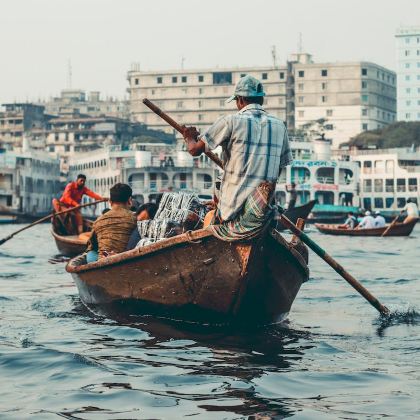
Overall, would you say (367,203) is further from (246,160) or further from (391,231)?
(246,160)

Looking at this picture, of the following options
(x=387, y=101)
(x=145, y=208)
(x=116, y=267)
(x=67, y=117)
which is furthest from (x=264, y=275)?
(x=387, y=101)

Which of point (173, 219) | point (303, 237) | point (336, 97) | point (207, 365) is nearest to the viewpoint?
point (207, 365)

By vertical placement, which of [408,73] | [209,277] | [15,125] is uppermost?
[408,73]

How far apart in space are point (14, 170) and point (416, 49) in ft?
219

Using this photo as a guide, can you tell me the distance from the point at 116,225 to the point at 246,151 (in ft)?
8.66

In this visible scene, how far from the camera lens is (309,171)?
70938 mm

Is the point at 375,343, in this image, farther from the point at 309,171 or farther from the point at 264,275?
the point at 309,171

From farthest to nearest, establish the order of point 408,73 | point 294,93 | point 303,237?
point 408,73 < point 294,93 < point 303,237

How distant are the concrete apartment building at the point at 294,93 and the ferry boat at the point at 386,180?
31.6m

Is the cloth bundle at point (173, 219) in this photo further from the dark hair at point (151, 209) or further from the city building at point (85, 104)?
the city building at point (85, 104)

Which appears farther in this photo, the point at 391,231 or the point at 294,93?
the point at 294,93

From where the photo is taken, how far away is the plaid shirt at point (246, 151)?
8445mm

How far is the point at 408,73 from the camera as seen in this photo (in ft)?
422

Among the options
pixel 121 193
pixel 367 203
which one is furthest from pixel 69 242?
pixel 367 203
